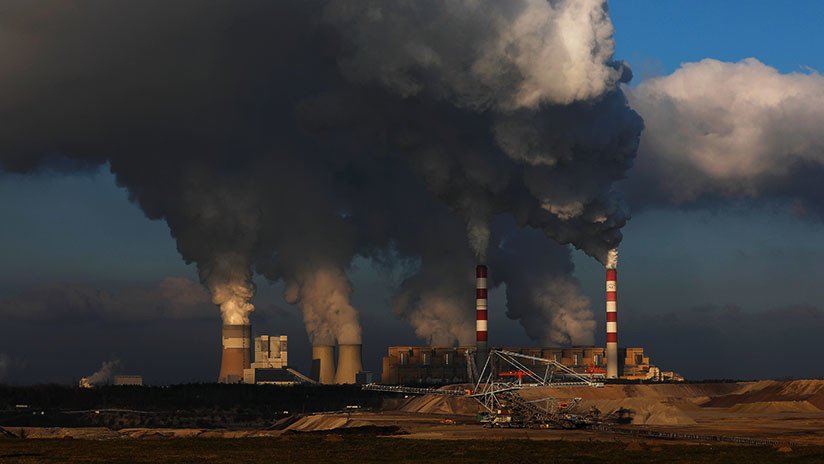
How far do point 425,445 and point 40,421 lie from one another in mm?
68996

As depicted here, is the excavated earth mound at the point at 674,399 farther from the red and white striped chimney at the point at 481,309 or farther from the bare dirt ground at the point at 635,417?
the red and white striped chimney at the point at 481,309

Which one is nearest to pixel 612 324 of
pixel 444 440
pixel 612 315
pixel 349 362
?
pixel 612 315

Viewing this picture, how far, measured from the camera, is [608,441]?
91.3m

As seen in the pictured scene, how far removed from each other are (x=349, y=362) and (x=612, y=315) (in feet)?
150

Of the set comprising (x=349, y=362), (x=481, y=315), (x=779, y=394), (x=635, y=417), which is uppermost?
(x=481, y=315)

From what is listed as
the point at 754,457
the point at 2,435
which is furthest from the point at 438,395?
the point at 754,457

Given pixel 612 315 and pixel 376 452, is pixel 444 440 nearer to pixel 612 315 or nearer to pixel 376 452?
pixel 376 452

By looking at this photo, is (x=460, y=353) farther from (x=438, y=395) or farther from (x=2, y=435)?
(x=2, y=435)

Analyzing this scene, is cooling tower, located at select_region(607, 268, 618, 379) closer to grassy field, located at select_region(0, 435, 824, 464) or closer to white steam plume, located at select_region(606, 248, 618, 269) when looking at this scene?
white steam plume, located at select_region(606, 248, 618, 269)

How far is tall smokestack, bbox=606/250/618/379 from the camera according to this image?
178625mm

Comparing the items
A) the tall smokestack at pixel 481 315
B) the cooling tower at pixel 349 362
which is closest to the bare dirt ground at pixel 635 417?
the tall smokestack at pixel 481 315

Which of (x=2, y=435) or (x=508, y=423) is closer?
(x=2, y=435)

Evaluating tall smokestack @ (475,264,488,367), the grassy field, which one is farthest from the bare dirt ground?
tall smokestack @ (475,264,488,367)

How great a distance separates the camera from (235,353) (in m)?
193
